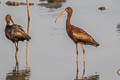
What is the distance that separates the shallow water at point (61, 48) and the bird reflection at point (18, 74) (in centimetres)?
9

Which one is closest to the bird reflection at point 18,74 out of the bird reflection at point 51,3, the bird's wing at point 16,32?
the bird's wing at point 16,32

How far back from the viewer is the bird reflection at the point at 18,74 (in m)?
14.3

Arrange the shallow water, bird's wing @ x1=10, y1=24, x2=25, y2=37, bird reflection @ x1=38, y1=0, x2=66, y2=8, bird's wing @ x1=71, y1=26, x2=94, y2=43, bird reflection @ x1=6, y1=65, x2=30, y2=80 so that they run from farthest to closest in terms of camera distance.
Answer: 1. bird reflection @ x1=38, y1=0, x2=66, y2=8
2. bird's wing @ x1=10, y1=24, x2=25, y2=37
3. bird's wing @ x1=71, y1=26, x2=94, y2=43
4. the shallow water
5. bird reflection @ x1=6, y1=65, x2=30, y2=80

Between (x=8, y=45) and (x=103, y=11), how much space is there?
1122 centimetres

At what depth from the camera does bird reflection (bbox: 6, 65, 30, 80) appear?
563 inches

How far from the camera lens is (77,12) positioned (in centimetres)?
2878

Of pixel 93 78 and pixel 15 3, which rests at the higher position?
pixel 15 3

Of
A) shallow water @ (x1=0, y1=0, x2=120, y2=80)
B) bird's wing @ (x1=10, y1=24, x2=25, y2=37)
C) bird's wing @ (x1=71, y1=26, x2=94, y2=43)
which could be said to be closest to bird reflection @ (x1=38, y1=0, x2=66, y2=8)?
shallow water @ (x1=0, y1=0, x2=120, y2=80)

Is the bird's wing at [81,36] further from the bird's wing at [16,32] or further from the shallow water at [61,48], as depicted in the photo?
the bird's wing at [16,32]

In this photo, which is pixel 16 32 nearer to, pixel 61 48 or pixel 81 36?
pixel 61 48

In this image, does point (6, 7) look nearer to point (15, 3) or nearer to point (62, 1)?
point (15, 3)

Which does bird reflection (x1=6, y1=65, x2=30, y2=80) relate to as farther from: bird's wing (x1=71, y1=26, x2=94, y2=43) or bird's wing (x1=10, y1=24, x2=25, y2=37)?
bird's wing (x1=71, y1=26, x2=94, y2=43)

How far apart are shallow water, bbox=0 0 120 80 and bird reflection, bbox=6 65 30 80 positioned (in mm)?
88

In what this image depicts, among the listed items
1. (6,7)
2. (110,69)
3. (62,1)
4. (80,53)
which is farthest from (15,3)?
(110,69)
